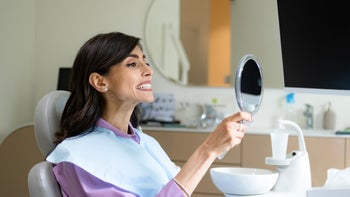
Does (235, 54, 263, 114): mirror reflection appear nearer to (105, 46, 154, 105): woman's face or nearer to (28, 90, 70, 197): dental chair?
(105, 46, 154, 105): woman's face

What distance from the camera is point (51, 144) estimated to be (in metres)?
1.31

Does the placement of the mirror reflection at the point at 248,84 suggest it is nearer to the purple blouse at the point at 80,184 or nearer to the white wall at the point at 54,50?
the purple blouse at the point at 80,184

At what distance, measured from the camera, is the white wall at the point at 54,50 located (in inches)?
126

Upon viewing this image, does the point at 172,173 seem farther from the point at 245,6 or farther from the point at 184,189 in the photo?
the point at 245,6

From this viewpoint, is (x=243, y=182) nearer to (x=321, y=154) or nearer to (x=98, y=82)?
(x=98, y=82)

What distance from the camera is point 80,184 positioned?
1.19m

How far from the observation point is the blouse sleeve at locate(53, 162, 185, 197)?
1.18 metres

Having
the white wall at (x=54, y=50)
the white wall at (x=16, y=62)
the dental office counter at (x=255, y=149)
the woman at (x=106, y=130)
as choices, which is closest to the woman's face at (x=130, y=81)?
the woman at (x=106, y=130)

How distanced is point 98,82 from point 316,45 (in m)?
0.70

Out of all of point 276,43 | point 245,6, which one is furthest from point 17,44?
point 276,43

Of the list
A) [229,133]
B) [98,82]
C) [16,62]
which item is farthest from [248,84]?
[16,62]

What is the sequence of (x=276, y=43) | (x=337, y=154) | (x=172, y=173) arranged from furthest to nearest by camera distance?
(x=276, y=43), (x=337, y=154), (x=172, y=173)

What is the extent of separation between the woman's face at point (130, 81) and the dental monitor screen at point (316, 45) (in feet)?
1.52

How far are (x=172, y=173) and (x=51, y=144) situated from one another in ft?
1.48
